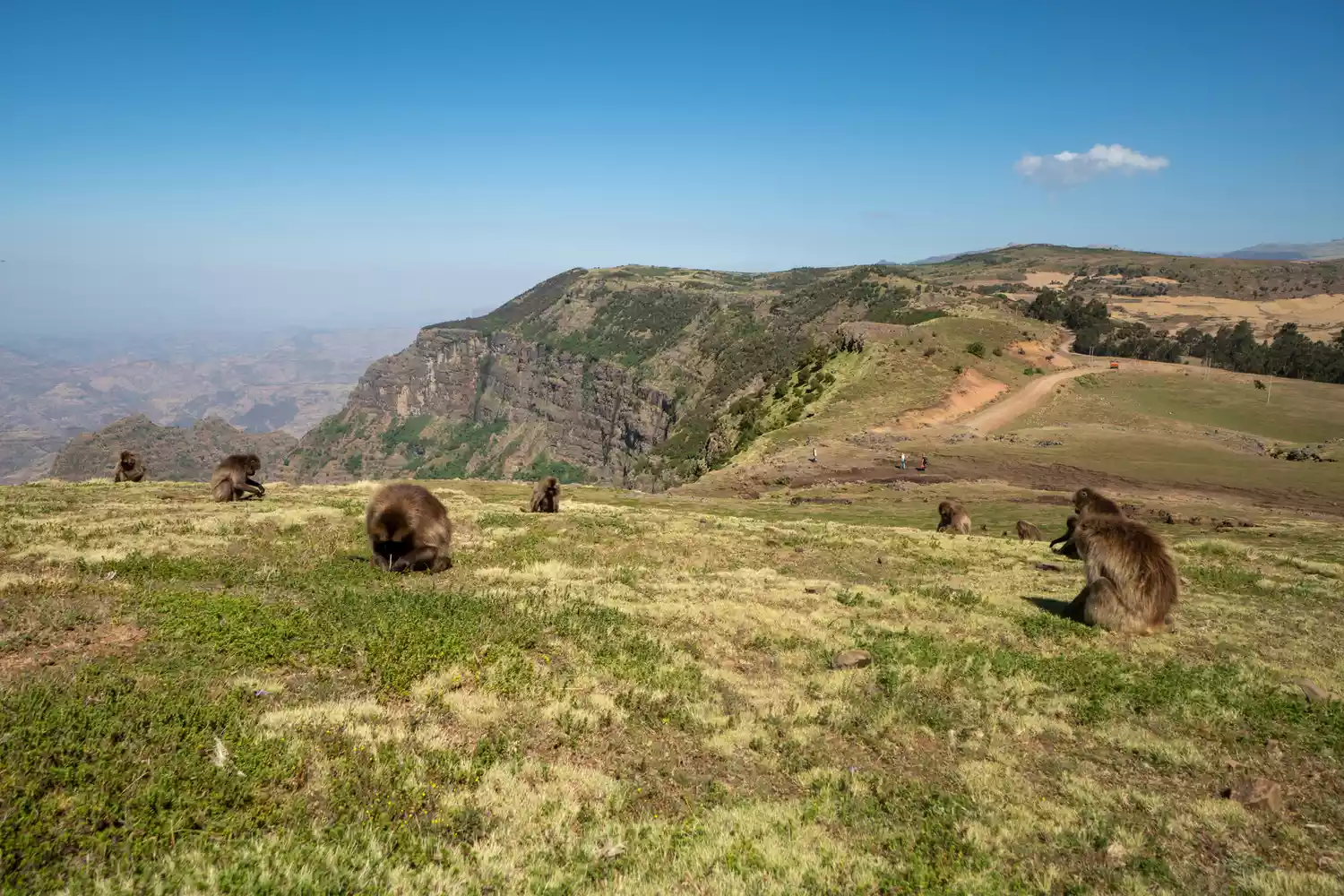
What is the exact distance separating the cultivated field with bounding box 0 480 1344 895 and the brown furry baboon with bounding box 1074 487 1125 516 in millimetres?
3679

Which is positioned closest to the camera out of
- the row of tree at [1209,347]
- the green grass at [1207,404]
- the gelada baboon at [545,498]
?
the gelada baboon at [545,498]

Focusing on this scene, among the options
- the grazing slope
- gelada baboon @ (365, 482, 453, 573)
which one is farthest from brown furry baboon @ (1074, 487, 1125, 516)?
the grazing slope

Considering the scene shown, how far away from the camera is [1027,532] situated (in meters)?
28.2

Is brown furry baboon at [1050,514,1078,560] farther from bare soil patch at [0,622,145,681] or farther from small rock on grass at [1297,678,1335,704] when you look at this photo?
bare soil patch at [0,622,145,681]

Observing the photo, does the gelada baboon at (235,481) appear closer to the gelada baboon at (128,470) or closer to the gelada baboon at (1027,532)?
the gelada baboon at (128,470)

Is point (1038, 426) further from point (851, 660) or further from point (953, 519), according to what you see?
point (851, 660)

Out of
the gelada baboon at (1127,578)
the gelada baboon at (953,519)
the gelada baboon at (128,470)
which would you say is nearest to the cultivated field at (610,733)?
the gelada baboon at (1127,578)

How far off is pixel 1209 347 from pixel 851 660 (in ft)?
414

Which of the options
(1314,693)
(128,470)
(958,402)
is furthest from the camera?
(958,402)

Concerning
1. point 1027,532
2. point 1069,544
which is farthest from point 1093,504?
point 1027,532

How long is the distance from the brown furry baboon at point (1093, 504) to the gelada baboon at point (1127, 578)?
5539 millimetres

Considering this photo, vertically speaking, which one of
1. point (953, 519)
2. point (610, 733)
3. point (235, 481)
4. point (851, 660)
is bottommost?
point (953, 519)

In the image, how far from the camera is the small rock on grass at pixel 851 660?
11648 mm

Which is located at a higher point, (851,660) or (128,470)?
(128,470)
